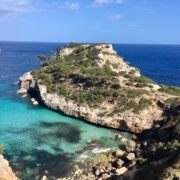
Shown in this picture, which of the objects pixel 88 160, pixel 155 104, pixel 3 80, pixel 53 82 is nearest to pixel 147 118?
→ pixel 155 104

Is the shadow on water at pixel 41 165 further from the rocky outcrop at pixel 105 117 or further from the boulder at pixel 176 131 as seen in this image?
the boulder at pixel 176 131

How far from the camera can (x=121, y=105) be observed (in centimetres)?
4359

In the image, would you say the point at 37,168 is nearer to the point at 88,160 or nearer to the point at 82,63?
the point at 88,160

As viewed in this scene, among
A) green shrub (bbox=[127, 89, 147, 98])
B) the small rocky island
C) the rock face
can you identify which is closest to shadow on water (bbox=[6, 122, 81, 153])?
the small rocky island

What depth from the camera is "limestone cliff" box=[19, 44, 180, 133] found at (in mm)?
41625

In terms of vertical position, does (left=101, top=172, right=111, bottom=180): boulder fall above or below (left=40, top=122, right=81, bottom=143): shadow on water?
below

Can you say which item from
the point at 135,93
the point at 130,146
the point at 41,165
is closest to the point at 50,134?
the point at 41,165

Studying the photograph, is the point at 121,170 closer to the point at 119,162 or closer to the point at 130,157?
the point at 119,162

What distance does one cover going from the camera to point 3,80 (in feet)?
260

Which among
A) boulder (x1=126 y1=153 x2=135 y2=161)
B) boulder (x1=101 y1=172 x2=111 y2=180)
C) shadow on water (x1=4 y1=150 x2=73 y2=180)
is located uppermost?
boulder (x1=126 y1=153 x2=135 y2=161)

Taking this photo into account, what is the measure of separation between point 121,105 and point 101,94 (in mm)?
5263

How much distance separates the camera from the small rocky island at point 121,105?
27797mm

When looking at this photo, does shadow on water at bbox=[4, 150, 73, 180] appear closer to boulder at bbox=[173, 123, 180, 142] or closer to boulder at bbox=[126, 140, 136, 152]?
boulder at bbox=[126, 140, 136, 152]

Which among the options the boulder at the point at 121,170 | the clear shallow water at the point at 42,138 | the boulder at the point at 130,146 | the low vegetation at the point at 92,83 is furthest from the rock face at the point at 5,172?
the low vegetation at the point at 92,83
